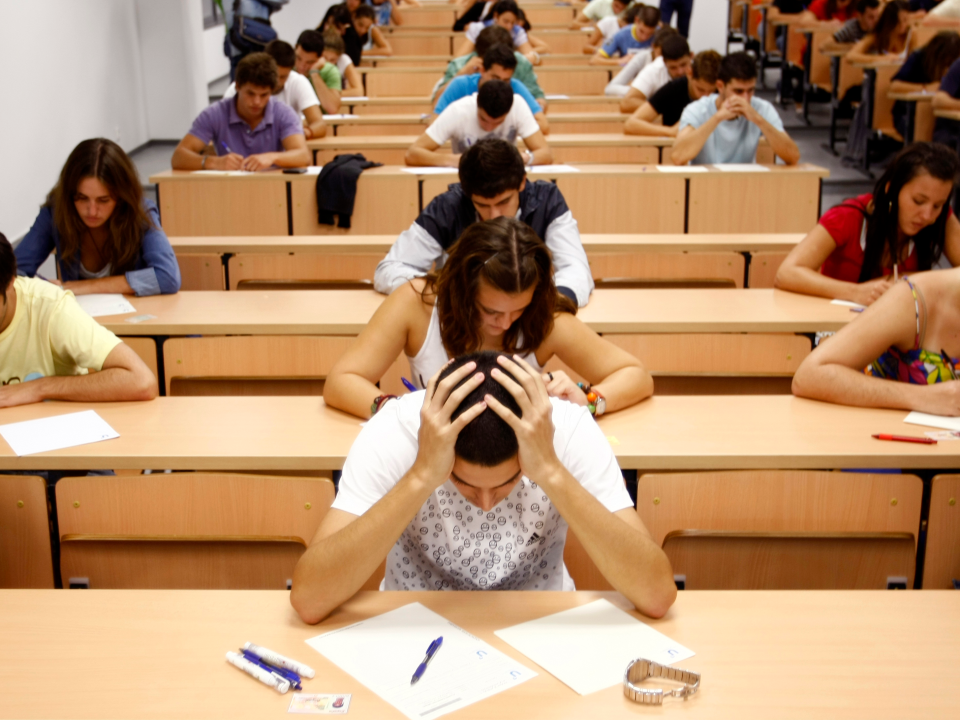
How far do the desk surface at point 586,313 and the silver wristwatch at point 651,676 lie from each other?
1.65m

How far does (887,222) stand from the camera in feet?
9.80

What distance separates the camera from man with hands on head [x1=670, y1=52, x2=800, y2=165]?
4.86 meters

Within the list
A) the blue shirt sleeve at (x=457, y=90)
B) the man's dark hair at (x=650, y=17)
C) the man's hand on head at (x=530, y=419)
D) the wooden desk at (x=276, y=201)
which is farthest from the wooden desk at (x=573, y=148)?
the man's hand on head at (x=530, y=419)

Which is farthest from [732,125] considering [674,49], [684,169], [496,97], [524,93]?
[674,49]

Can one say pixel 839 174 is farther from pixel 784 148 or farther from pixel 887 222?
pixel 887 222

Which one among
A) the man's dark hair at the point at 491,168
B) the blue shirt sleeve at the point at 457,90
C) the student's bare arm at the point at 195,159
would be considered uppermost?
the blue shirt sleeve at the point at 457,90

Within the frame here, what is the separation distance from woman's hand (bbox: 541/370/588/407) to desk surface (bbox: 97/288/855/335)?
734 mm

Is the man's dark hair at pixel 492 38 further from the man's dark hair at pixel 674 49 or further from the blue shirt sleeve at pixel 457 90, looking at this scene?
the man's dark hair at pixel 674 49

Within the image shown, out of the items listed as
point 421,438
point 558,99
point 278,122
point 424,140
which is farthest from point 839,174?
point 421,438

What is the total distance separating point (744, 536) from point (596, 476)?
43 centimetres

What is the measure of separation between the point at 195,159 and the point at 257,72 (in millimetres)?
572

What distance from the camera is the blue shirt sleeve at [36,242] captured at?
125 inches

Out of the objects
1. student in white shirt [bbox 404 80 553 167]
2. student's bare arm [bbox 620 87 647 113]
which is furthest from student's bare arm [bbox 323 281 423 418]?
student's bare arm [bbox 620 87 647 113]

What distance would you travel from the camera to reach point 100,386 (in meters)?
2.30
